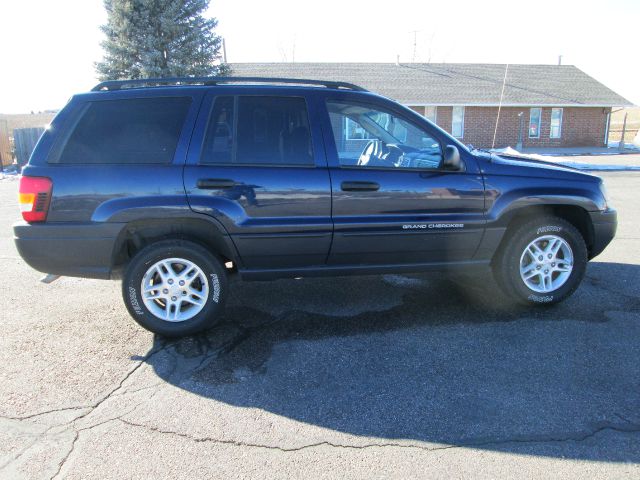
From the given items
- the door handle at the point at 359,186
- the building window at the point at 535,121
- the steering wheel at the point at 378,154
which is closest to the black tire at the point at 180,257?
the door handle at the point at 359,186

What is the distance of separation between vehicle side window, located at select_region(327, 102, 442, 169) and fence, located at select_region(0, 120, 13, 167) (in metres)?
20.3

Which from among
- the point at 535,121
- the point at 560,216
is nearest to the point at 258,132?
the point at 560,216

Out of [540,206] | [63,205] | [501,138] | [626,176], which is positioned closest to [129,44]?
[63,205]

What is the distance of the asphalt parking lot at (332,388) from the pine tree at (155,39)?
12924mm

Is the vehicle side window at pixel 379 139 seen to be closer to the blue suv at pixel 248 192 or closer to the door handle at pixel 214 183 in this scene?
the blue suv at pixel 248 192

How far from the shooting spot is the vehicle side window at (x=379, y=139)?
12.9ft

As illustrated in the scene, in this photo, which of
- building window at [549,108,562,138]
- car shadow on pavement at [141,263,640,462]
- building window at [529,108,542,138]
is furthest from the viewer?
building window at [549,108,562,138]

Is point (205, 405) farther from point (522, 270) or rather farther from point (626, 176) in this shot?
point (626, 176)

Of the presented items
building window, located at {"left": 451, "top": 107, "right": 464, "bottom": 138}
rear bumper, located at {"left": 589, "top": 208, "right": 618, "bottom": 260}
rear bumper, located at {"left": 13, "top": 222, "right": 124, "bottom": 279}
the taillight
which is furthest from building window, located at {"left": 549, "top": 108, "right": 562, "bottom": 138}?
the taillight

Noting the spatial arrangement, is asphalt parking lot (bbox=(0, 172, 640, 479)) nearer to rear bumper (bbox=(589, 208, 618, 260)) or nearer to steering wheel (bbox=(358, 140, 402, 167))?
rear bumper (bbox=(589, 208, 618, 260))

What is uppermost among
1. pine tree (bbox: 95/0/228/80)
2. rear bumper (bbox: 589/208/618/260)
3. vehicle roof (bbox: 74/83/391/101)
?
pine tree (bbox: 95/0/228/80)

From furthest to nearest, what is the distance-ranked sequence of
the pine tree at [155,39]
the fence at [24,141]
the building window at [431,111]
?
the building window at [431,111]
the fence at [24,141]
the pine tree at [155,39]

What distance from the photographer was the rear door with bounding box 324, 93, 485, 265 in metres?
3.83

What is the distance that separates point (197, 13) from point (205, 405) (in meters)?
16.5
